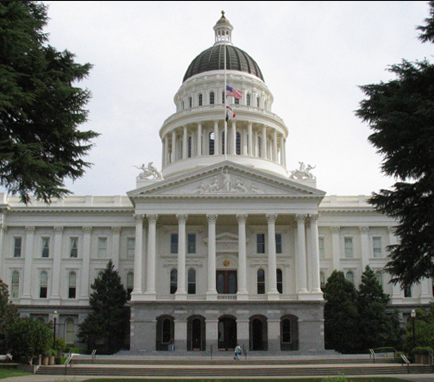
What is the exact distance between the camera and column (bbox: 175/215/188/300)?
188 ft

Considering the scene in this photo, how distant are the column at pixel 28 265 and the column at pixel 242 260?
77.3 ft

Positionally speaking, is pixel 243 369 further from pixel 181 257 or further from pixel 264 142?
pixel 264 142

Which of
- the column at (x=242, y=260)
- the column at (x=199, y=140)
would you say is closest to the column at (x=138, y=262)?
the column at (x=242, y=260)

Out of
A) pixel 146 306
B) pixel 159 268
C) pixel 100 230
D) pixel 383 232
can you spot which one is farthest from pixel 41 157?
pixel 383 232

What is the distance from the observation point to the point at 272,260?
58375 millimetres

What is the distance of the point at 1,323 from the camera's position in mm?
49094

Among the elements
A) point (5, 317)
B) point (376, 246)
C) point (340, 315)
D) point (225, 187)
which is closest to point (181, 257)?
point (225, 187)

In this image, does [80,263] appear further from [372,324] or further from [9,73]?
A: [9,73]

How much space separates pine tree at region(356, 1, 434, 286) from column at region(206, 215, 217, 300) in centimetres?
2890

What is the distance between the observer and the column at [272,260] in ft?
188

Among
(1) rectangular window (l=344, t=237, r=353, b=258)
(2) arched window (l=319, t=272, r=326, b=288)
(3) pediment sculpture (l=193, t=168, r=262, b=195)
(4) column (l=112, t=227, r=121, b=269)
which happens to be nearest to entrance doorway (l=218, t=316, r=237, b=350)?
(2) arched window (l=319, t=272, r=326, b=288)

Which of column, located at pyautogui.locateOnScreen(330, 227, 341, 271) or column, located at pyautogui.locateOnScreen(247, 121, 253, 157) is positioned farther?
column, located at pyautogui.locateOnScreen(247, 121, 253, 157)

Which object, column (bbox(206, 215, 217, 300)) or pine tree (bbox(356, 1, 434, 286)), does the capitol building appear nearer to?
column (bbox(206, 215, 217, 300))

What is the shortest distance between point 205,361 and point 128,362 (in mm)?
5949
